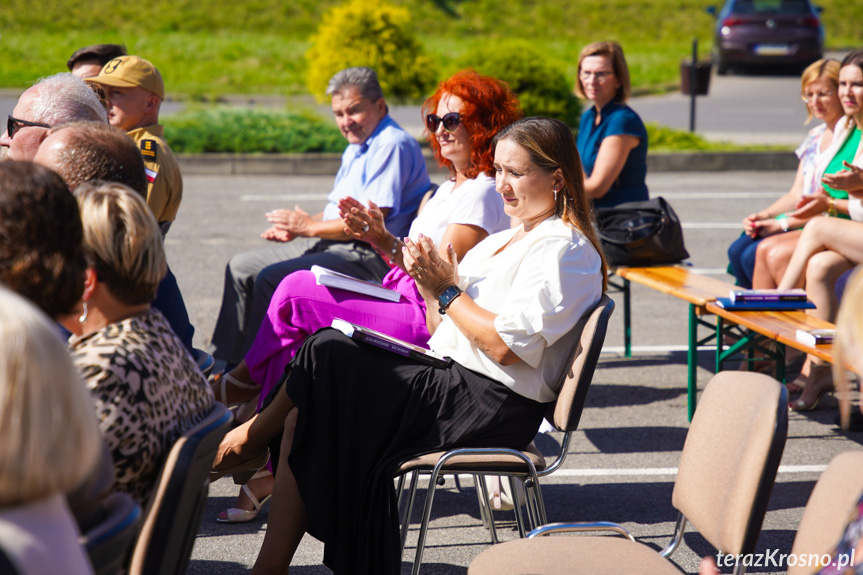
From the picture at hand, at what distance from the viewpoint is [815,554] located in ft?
6.37

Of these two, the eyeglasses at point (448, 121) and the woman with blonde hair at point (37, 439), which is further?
the eyeglasses at point (448, 121)

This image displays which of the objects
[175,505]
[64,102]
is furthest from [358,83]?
[175,505]

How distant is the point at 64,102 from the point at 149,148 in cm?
63

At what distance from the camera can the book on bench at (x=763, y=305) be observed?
4.17 m

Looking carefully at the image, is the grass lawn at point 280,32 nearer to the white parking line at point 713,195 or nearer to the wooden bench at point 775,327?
the white parking line at point 713,195

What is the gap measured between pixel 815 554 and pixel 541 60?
11666 mm

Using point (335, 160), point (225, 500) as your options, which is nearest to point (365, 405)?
point (225, 500)

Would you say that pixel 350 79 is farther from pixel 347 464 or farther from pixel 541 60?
pixel 541 60

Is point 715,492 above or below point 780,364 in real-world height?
above

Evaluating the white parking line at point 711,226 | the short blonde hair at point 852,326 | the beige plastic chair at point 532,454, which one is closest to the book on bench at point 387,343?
the beige plastic chair at point 532,454

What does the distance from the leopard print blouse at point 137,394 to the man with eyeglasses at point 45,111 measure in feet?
5.10

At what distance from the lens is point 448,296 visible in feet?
10.1

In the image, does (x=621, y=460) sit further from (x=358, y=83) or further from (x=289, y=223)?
(x=358, y=83)

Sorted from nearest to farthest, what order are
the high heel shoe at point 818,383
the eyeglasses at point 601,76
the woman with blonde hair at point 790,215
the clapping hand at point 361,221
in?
the clapping hand at point 361,221, the high heel shoe at point 818,383, the woman with blonde hair at point 790,215, the eyeglasses at point 601,76
